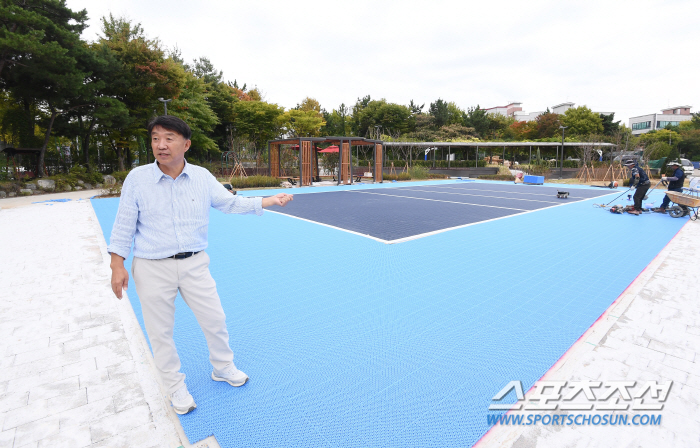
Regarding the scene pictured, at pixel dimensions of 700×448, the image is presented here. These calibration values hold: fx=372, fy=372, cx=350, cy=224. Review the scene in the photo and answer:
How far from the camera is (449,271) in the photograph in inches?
198

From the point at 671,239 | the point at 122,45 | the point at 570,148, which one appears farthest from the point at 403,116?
the point at 671,239

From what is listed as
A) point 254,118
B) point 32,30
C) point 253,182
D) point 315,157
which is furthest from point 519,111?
point 32,30

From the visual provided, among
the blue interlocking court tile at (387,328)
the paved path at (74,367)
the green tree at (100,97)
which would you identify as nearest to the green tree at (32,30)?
the green tree at (100,97)

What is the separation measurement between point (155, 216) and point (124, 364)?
1378 mm

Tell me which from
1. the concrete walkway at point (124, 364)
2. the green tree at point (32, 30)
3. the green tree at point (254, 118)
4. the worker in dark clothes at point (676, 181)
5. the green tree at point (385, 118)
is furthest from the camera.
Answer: the green tree at point (385, 118)

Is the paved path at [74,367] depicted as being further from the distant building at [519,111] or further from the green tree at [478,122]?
the distant building at [519,111]

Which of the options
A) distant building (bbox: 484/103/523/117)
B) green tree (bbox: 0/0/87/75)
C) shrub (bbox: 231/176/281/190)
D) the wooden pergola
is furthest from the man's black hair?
distant building (bbox: 484/103/523/117)

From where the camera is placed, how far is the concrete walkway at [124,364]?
6.76 ft

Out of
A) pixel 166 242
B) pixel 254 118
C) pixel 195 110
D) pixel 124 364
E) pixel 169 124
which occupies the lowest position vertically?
pixel 124 364

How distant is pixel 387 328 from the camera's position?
3.36 meters

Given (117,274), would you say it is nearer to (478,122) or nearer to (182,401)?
(182,401)

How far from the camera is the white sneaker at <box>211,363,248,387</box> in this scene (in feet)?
8.10

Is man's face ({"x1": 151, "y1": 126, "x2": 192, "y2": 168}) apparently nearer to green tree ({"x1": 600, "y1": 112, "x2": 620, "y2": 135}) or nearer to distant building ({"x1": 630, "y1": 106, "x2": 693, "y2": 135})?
green tree ({"x1": 600, "y1": 112, "x2": 620, "y2": 135})

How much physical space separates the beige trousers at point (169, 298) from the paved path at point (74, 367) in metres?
0.31
